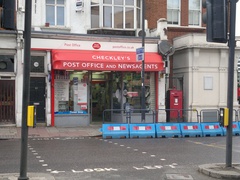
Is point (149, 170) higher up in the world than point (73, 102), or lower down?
lower down

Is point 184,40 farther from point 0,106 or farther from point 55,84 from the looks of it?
point 0,106

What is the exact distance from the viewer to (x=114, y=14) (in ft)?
71.7

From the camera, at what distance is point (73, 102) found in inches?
801

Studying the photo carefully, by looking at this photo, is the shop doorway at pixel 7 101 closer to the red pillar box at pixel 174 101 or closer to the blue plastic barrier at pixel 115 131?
the blue plastic barrier at pixel 115 131

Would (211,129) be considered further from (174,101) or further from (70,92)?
(70,92)

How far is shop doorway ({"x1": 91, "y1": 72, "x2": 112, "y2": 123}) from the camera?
70.4 feet

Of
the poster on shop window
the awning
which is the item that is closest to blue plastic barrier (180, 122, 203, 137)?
the awning

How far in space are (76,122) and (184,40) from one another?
810 cm

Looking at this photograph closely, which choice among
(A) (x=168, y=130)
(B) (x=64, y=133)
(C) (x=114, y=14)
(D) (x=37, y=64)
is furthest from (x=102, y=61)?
(A) (x=168, y=130)

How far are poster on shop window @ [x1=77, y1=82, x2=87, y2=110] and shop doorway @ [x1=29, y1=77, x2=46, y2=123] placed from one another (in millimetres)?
1873

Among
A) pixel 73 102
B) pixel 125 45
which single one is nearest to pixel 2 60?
pixel 73 102

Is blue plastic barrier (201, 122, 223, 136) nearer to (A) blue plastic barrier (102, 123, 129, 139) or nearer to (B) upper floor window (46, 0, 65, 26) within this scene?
(A) blue plastic barrier (102, 123, 129, 139)

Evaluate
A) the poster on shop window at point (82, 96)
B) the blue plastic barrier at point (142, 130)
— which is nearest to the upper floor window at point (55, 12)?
the poster on shop window at point (82, 96)

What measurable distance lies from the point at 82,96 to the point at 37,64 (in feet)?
9.51
